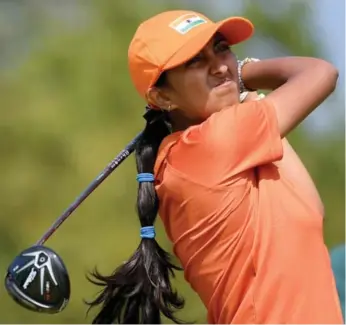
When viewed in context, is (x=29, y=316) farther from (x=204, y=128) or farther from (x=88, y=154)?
(x=204, y=128)

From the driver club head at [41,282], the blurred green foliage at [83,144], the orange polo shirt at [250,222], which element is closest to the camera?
the orange polo shirt at [250,222]

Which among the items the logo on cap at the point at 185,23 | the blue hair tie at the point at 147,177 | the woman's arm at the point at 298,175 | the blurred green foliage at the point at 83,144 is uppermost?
the logo on cap at the point at 185,23

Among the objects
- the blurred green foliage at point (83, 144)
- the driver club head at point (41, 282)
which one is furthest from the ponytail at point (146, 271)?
the blurred green foliage at point (83, 144)

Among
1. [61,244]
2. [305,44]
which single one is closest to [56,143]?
[61,244]

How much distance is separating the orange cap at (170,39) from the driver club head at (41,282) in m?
0.31

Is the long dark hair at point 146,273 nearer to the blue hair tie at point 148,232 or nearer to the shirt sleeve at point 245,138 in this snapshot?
the blue hair tie at point 148,232

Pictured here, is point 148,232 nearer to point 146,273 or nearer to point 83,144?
point 146,273

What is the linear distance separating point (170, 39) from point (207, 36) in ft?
0.21

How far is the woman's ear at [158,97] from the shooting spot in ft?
4.30

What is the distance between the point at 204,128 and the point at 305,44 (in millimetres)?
1354

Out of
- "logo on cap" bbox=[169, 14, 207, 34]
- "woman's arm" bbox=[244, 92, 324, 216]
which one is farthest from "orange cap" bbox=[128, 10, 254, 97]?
"woman's arm" bbox=[244, 92, 324, 216]

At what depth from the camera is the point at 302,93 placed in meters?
1.22

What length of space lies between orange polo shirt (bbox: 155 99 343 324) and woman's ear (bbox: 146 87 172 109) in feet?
0.22

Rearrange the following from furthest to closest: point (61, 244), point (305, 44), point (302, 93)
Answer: point (305, 44)
point (61, 244)
point (302, 93)
